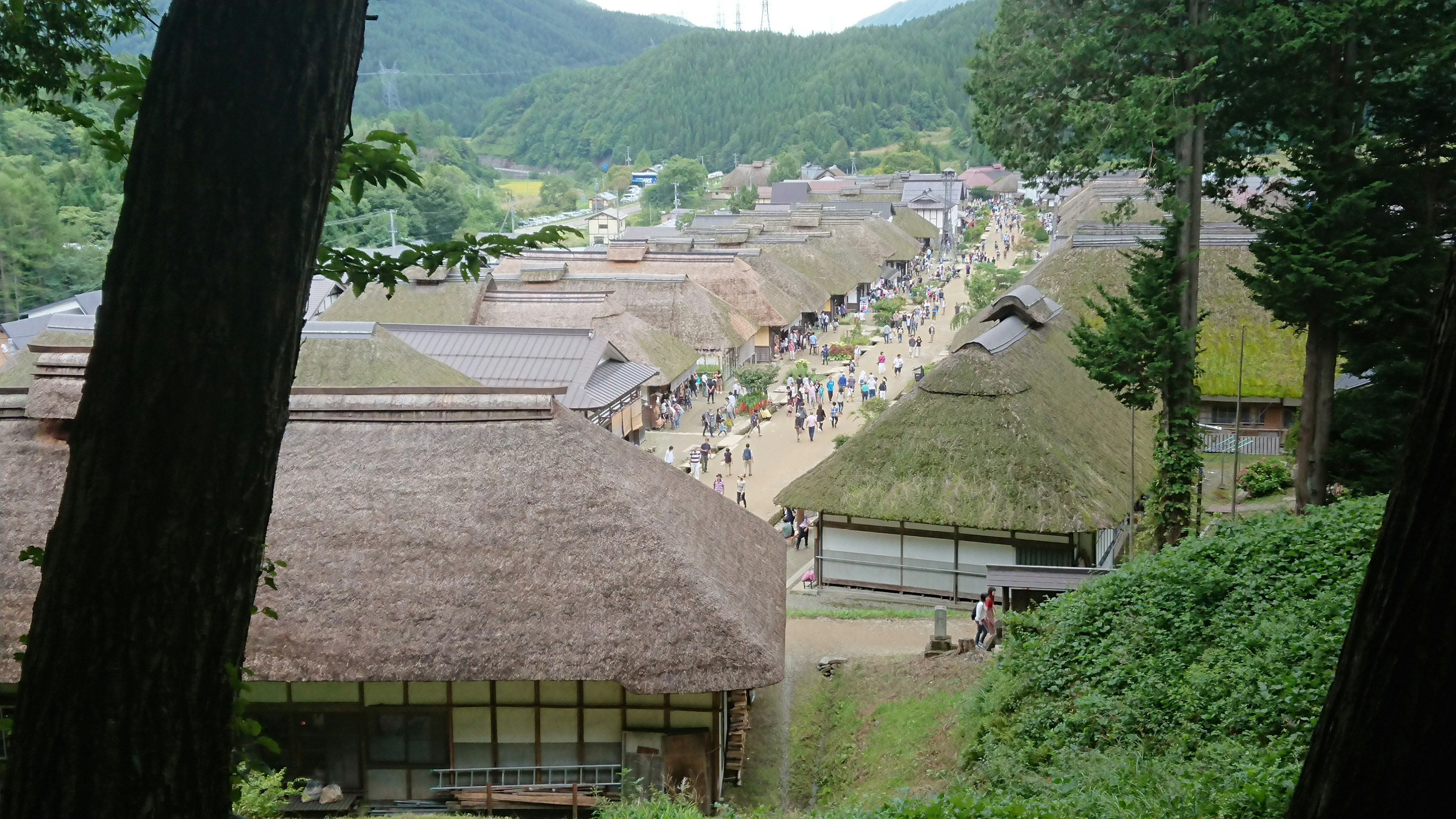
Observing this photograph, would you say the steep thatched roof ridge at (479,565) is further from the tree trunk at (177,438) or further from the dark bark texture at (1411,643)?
the dark bark texture at (1411,643)

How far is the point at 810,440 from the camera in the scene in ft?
113

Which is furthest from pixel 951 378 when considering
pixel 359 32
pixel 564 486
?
pixel 359 32

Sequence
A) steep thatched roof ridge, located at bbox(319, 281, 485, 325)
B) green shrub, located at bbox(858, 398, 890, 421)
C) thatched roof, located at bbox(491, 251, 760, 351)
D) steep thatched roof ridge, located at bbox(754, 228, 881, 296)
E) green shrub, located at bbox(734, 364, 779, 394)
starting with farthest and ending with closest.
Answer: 1. steep thatched roof ridge, located at bbox(754, 228, 881, 296)
2. thatched roof, located at bbox(491, 251, 760, 351)
3. steep thatched roof ridge, located at bbox(319, 281, 485, 325)
4. green shrub, located at bbox(734, 364, 779, 394)
5. green shrub, located at bbox(858, 398, 890, 421)

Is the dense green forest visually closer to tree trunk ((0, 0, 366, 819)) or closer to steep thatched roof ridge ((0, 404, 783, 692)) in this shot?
steep thatched roof ridge ((0, 404, 783, 692))

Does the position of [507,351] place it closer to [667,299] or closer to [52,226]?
[667,299]

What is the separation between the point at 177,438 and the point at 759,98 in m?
175

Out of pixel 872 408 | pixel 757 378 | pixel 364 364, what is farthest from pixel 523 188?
pixel 364 364

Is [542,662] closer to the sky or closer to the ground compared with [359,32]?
closer to the ground

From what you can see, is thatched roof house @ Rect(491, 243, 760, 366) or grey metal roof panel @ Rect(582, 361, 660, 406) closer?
grey metal roof panel @ Rect(582, 361, 660, 406)

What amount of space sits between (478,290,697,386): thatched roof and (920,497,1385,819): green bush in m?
22.2

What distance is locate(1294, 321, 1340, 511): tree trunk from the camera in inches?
673

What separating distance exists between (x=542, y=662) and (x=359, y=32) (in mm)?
9935

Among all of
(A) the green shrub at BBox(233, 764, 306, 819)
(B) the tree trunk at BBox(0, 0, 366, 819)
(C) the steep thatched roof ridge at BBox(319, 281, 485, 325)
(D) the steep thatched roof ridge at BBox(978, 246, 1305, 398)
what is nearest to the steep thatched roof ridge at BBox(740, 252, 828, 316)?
(C) the steep thatched roof ridge at BBox(319, 281, 485, 325)

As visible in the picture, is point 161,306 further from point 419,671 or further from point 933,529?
point 933,529
